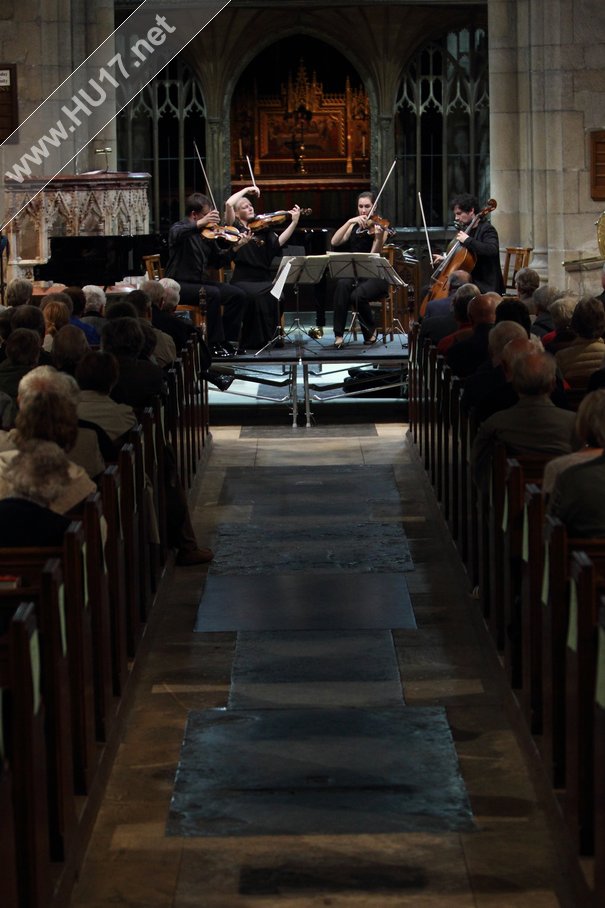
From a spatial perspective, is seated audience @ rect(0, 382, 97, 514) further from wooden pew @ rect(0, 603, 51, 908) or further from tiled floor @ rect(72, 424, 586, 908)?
wooden pew @ rect(0, 603, 51, 908)

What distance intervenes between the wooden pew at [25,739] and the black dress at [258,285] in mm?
8884

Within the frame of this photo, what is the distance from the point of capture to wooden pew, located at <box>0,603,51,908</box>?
3.13 meters

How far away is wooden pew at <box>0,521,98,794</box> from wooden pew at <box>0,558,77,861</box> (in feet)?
0.47

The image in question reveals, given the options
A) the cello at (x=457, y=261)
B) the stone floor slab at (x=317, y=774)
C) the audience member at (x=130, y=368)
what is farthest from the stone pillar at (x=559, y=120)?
the stone floor slab at (x=317, y=774)

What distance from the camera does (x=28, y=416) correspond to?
4.45 m

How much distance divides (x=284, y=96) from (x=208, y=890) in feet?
50.0

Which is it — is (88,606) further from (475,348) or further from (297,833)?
(475,348)

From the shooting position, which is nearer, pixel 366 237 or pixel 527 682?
pixel 527 682

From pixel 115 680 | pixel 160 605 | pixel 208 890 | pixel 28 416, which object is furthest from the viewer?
pixel 160 605

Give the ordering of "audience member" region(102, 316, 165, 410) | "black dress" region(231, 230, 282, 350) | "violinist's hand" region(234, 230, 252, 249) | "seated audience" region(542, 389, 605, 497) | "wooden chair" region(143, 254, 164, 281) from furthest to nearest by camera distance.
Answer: "wooden chair" region(143, 254, 164, 281) → "violinist's hand" region(234, 230, 252, 249) → "black dress" region(231, 230, 282, 350) → "audience member" region(102, 316, 165, 410) → "seated audience" region(542, 389, 605, 497)

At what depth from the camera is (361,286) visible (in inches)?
489

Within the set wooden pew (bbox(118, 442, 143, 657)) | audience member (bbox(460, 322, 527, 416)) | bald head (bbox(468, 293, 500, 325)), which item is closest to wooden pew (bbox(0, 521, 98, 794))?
wooden pew (bbox(118, 442, 143, 657))

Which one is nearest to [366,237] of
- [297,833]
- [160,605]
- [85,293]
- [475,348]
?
[85,293]

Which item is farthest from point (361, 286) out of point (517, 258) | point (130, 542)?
point (130, 542)
